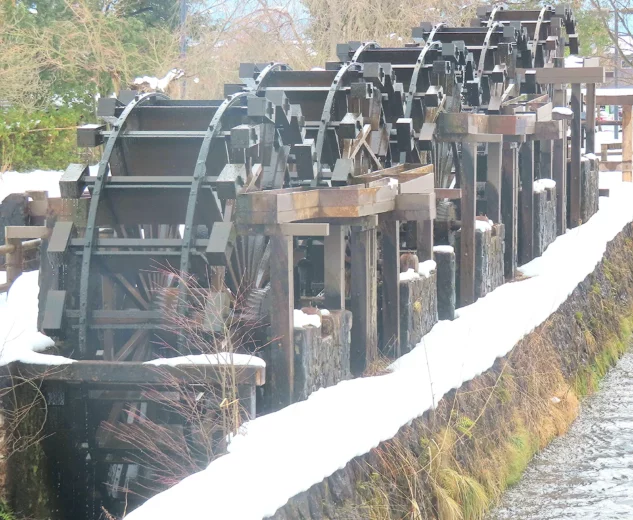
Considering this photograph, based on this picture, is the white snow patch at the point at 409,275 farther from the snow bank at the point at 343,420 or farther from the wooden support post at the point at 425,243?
the wooden support post at the point at 425,243

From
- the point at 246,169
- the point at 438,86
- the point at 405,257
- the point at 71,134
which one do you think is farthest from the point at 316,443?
the point at 71,134

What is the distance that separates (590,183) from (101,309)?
36.3ft

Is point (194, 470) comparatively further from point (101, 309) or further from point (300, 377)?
point (101, 309)

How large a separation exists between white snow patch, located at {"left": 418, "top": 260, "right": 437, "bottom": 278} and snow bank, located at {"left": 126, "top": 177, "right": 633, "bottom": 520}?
20.9 inches

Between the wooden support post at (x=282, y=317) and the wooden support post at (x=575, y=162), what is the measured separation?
35.8 ft

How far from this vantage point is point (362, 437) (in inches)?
285

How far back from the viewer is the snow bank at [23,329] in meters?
8.51

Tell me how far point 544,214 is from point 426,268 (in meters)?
5.70

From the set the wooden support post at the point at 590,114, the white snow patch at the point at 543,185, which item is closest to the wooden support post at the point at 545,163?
the white snow patch at the point at 543,185

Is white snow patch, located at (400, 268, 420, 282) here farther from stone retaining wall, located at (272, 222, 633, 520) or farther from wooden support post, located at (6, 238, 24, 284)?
wooden support post, located at (6, 238, 24, 284)

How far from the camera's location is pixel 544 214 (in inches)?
636

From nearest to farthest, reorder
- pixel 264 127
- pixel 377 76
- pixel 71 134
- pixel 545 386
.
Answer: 1. pixel 264 127
2. pixel 545 386
3. pixel 377 76
4. pixel 71 134

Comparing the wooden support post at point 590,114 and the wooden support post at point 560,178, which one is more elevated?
the wooden support post at point 590,114

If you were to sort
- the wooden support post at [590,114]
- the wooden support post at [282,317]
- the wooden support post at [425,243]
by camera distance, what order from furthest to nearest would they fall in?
the wooden support post at [590,114], the wooden support post at [425,243], the wooden support post at [282,317]
